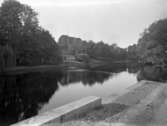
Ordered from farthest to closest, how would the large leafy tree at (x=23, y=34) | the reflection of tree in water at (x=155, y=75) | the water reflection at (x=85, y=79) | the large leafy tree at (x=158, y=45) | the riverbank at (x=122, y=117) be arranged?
the large leafy tree at (x=23, y=34)
the large leafy tree at (x=158, y=45)
the reflection of tree in water at (x=155, y=75)
the water reflection at (x=85, y=79)
the riverbank at (x=122, y=117)

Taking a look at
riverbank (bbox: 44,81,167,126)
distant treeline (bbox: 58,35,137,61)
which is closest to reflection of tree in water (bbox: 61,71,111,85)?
riverbank (bbox: 44,81,167,126)

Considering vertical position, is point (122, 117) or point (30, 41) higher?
point (30, 41)

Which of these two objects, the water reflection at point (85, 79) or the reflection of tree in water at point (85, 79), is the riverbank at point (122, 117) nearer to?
the water reflection at point (85, 79)

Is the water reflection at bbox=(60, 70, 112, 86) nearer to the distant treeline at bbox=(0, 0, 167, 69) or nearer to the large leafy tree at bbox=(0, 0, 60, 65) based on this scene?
the distant treeline at bbox=(0, 0, 167, 69)

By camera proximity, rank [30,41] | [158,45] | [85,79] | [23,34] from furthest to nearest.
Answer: [30,41]
[23,34]
[158,45]
[85,79]

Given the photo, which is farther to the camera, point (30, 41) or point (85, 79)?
point (30, 41)

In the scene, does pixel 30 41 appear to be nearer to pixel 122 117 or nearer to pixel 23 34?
pixel 23 34

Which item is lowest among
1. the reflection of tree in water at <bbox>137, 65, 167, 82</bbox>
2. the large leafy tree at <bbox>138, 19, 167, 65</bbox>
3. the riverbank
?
the reflection of tree in water at <bbox>137, 65, 167, 82</bbox>

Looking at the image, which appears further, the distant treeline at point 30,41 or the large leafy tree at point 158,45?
the distant treeline at point 30,41

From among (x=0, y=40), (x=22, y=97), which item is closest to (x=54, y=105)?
(x=22, y=97)

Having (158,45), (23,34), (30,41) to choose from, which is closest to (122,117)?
(158,45)

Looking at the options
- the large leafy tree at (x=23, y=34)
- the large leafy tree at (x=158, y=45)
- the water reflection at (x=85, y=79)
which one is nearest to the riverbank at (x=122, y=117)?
the water reflection at (x=85, y=79)

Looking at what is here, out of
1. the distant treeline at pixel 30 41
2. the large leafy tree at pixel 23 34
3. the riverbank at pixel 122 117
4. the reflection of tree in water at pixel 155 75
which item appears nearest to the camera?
the riverbank at pixel 122 117

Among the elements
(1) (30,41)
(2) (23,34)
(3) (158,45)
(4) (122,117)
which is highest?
(2) (23,34)
